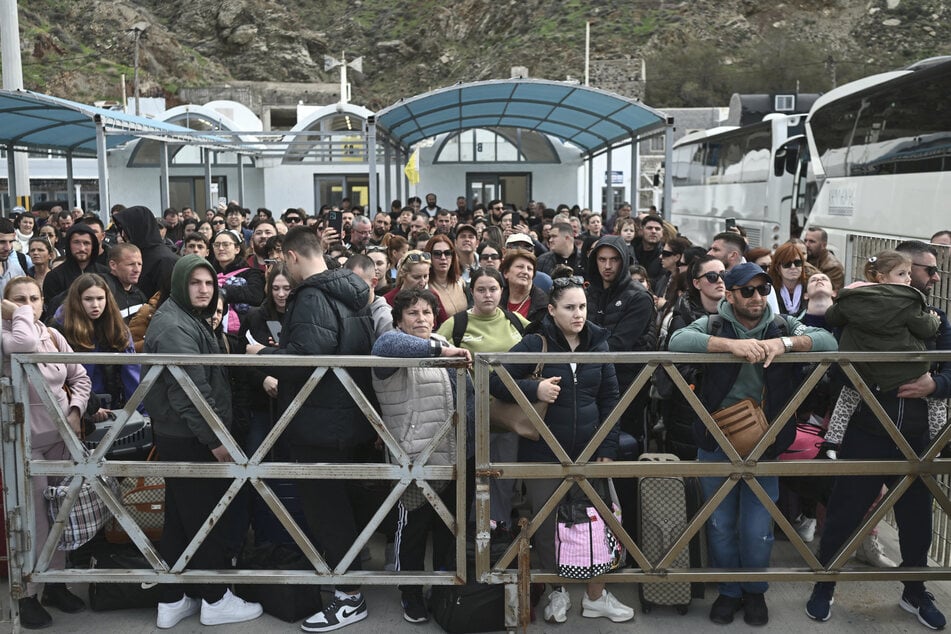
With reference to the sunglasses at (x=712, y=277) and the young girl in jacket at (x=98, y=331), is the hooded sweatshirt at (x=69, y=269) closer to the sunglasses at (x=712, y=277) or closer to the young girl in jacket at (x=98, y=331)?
the young girl in jacket at (x=98, y=331)

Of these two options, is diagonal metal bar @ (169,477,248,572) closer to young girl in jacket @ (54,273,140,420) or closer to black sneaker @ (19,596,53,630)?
black sneaker @ (19,596,53,630)

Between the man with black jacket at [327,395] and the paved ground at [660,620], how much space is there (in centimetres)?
18

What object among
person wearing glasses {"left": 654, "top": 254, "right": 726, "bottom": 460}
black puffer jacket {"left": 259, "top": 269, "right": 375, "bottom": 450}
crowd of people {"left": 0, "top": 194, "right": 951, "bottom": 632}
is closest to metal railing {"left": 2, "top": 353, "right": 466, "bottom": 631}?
crowd of people {"left": 0, "top": 194, "right": 951, "bottom": 632}

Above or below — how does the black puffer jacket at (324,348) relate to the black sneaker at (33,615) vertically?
above

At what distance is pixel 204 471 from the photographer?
12.9 feet

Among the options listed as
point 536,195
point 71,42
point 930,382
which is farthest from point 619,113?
point 71,42

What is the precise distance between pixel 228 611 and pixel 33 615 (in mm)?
950

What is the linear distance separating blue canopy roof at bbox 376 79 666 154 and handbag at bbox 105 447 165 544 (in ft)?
32.8

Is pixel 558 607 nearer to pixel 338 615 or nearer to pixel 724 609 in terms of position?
pixel 724 609

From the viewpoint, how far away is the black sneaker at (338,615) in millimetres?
4105

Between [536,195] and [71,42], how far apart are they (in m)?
55.3

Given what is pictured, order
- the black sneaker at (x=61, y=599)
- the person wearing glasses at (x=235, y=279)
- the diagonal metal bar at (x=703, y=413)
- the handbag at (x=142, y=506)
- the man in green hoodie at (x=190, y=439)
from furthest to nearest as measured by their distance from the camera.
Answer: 1. the person wearing glasses at (x=235, y=279)
2. the handbag at (x=142, y=506)
3. the black sneaker at (x=61, y=599)
4. the man in green hoodie at (x=190, y=439)
5. the diagonal metal bar at (x=703, y=413)

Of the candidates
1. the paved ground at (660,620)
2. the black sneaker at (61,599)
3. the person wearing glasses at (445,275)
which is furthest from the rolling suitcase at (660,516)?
the black sneaker at (61,599)

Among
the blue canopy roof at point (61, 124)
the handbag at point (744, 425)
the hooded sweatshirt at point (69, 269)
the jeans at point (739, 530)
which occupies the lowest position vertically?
the jeans at point (739, 530)
